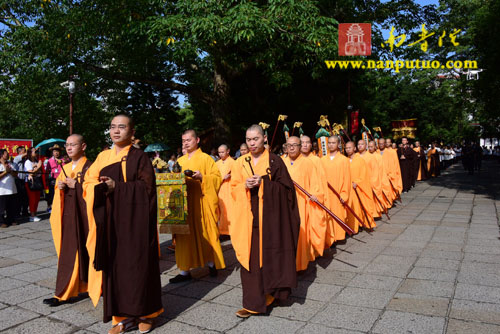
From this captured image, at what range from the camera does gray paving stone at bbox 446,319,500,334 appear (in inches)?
130

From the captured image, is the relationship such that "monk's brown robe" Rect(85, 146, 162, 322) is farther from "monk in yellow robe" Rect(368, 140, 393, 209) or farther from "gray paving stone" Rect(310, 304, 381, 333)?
"monk in yellow robe" Rect(368, 140, 393, 209)

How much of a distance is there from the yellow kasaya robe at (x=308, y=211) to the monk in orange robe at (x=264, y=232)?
98 cm

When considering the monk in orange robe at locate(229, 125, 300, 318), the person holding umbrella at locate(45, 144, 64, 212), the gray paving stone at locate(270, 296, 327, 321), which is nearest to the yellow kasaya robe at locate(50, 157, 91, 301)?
the monk in orange robe at locate(229, 125, 300, 318)

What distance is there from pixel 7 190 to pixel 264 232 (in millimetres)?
7135

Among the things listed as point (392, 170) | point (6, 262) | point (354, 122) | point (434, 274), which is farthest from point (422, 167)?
point (6, 262)

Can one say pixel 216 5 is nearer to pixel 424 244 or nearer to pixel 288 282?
pixel 424 244

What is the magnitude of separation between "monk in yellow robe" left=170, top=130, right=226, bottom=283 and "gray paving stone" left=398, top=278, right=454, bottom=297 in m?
2.19

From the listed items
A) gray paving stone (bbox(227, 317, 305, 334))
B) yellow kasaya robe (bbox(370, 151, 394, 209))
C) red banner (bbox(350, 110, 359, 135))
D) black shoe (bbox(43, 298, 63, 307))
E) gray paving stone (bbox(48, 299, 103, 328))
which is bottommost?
gray paving stone (bbox(227, 317, 305, 334))

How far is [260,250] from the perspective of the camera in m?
3.73

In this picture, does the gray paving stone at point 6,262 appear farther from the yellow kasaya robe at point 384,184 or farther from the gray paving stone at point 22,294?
the yellow kasaya robe at point 384,184

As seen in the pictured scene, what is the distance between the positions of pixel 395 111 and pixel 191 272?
29935 mm

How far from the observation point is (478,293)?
4195mm

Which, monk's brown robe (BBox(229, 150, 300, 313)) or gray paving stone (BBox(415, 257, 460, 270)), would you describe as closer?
monk's brown robe (BBox(229, 150, 300, 313))

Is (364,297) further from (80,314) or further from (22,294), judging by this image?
(22,294)
